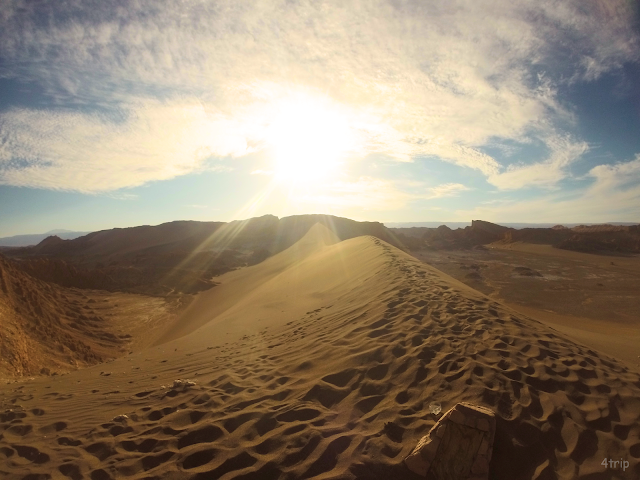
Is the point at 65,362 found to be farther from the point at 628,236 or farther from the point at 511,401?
the point at 628,236

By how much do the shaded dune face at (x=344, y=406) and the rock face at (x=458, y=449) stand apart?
179 mm

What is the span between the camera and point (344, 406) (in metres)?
3.78

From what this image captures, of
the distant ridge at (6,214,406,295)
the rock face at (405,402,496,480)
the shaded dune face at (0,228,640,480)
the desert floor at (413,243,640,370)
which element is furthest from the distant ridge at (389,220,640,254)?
the rock face at (405,402,496,480)

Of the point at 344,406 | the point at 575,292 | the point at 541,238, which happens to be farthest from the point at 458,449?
the point at 541,238

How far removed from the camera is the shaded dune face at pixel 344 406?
9.90ft

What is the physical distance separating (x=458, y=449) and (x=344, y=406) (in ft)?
4.35

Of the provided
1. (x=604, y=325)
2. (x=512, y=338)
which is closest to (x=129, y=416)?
(x=512, y=338)

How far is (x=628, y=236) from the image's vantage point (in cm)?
4034

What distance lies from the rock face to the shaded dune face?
0.18 meters

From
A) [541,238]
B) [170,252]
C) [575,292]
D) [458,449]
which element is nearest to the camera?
[458,449]

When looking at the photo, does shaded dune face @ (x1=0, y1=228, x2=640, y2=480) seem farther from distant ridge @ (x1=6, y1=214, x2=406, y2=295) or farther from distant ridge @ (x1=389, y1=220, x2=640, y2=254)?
distant ridge @ (x1=389, y1=220, x2=640, y2=254)

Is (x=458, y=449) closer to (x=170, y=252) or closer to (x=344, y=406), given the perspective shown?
(x=344, y=406)

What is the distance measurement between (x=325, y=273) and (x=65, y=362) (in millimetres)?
9204

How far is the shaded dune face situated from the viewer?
3.02m
